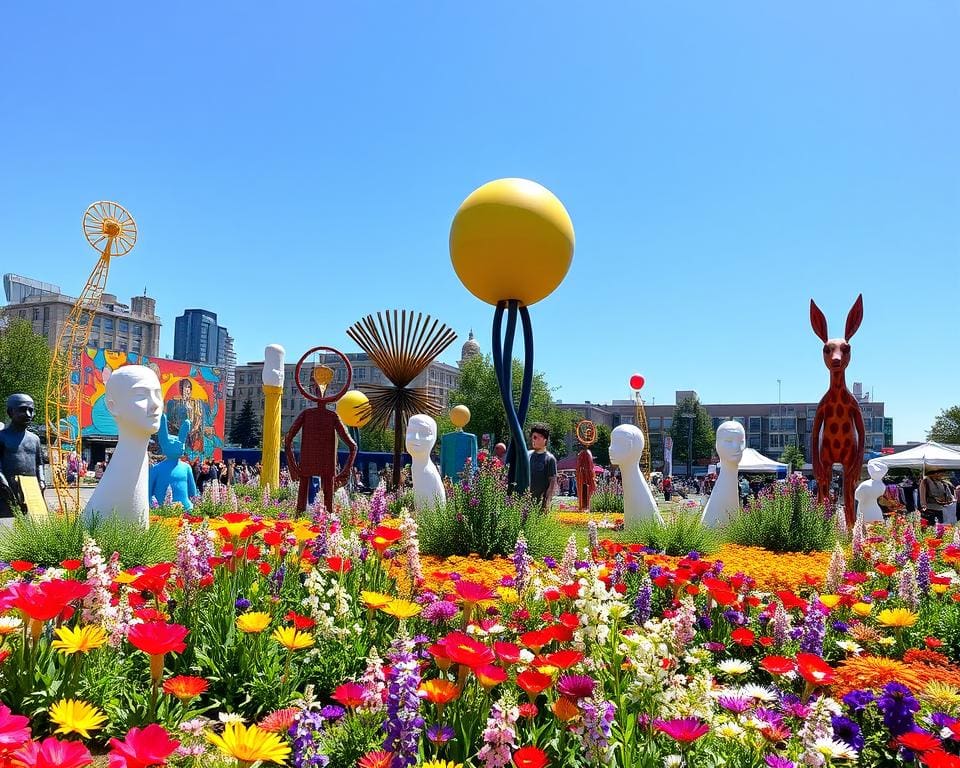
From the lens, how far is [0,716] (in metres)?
1.32

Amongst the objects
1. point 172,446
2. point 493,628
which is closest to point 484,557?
point 493,628

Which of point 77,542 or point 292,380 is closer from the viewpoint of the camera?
point 77,542

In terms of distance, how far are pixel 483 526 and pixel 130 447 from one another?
338 centimetres

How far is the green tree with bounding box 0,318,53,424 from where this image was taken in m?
36.0

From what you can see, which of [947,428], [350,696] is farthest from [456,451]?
[947,428]

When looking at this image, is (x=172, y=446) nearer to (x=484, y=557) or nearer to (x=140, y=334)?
(x=484, y=557)

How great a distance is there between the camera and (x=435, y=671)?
267cm

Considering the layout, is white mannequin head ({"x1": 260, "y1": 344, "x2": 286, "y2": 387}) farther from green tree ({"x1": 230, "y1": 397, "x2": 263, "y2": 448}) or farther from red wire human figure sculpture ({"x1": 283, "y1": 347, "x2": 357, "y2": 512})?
green tree ({"x1": 230, "y1": 397, "x2": 263, "y2": 448})

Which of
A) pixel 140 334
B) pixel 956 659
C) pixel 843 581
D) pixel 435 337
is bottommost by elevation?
pixel 956 659

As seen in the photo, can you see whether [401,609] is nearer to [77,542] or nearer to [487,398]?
[77,542]

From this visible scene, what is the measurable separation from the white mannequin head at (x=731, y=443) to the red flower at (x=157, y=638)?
8274 millimetres

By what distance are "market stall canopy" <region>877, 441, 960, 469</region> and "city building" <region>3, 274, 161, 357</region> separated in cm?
8310

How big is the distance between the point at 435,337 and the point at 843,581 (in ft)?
33.0

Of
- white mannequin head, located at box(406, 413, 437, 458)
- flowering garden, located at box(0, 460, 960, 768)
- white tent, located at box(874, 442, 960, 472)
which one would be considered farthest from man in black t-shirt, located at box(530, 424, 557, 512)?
white tent, located at box(874, 442, 960, 472)
